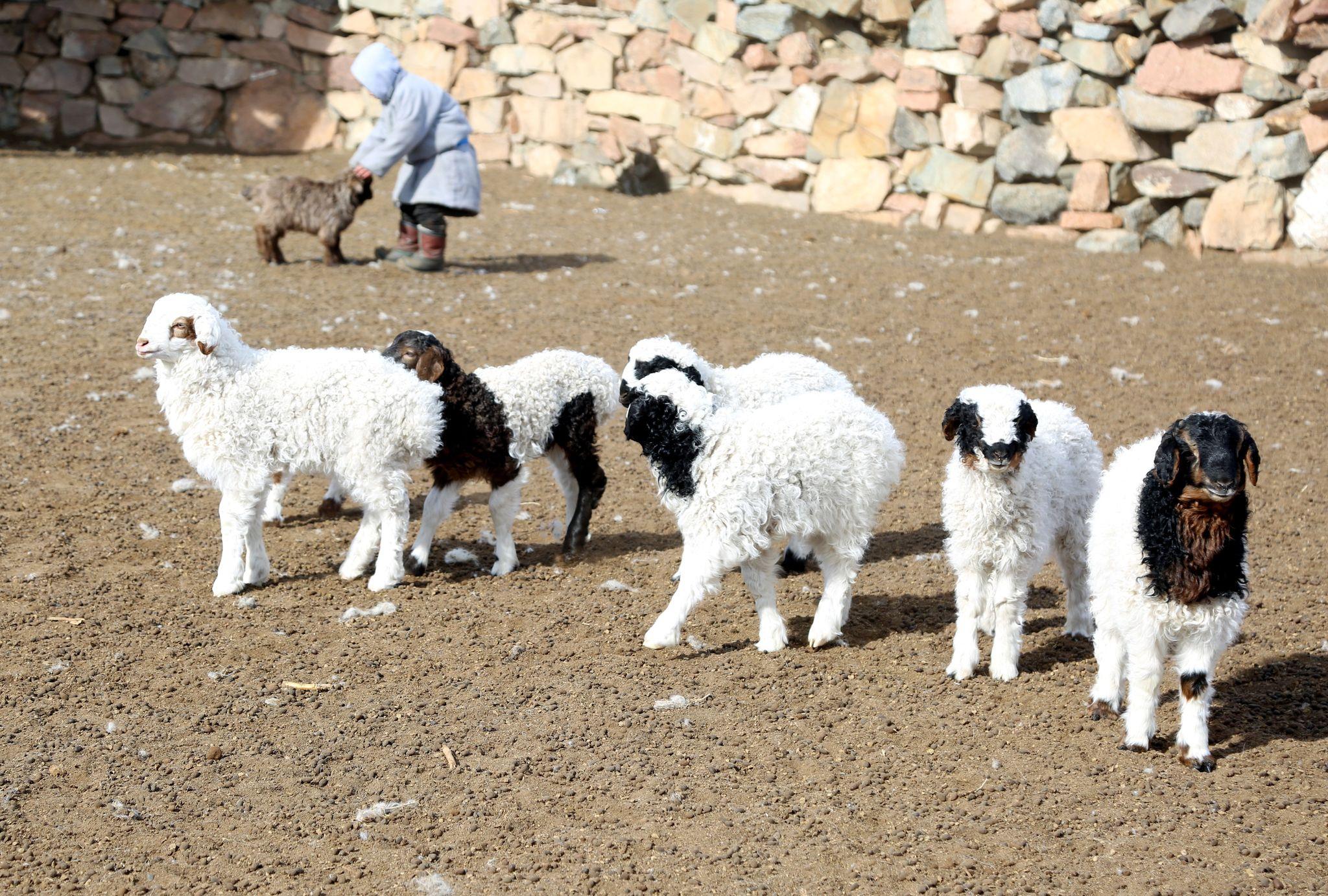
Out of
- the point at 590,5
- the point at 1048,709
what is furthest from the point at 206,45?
the point at 1048,709

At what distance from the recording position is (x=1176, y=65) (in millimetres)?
13664

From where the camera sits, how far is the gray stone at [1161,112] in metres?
13.6

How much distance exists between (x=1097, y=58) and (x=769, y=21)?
14.1 ft

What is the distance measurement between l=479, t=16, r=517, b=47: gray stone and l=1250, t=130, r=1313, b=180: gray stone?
10355 millimetres

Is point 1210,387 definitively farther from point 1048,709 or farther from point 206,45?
point 206,45

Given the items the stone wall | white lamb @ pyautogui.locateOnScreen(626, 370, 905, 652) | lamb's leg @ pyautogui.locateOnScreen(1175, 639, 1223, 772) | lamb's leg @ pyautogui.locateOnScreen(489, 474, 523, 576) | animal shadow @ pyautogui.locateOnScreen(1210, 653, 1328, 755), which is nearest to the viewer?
lamb's leg @ pyautogui.locateOnScreen(1175, 639, 1223, 772)

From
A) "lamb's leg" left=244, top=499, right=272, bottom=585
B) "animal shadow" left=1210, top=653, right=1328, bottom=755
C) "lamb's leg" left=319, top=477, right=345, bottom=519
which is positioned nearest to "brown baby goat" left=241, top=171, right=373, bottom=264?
"lamb's leg" left=319, top=477, right=345, bottom=519

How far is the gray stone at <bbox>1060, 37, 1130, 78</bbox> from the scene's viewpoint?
14109 millimetres

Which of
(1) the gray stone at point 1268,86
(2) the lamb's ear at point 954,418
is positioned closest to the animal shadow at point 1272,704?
(2) the lamb's ear at point 954,418

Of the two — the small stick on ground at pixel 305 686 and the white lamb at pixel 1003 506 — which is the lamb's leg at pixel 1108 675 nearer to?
the white lamb at pixel 1003 506

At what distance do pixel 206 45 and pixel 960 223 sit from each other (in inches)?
453

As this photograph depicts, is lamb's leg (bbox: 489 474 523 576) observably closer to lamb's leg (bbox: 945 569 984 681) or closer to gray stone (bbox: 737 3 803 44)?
lamb's leg (bbox: 945 569 984 681)

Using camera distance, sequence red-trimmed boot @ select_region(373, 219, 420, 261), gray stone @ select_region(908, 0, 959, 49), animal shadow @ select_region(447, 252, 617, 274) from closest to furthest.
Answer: red-trimmed boot @ select_region(373, 219, 420, 261)
animal shadow @ select_region(447, 252, 617, 274)
gray stone @ select_region(908, 0, 959, 49)

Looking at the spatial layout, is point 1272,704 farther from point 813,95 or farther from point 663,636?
point 813,95
